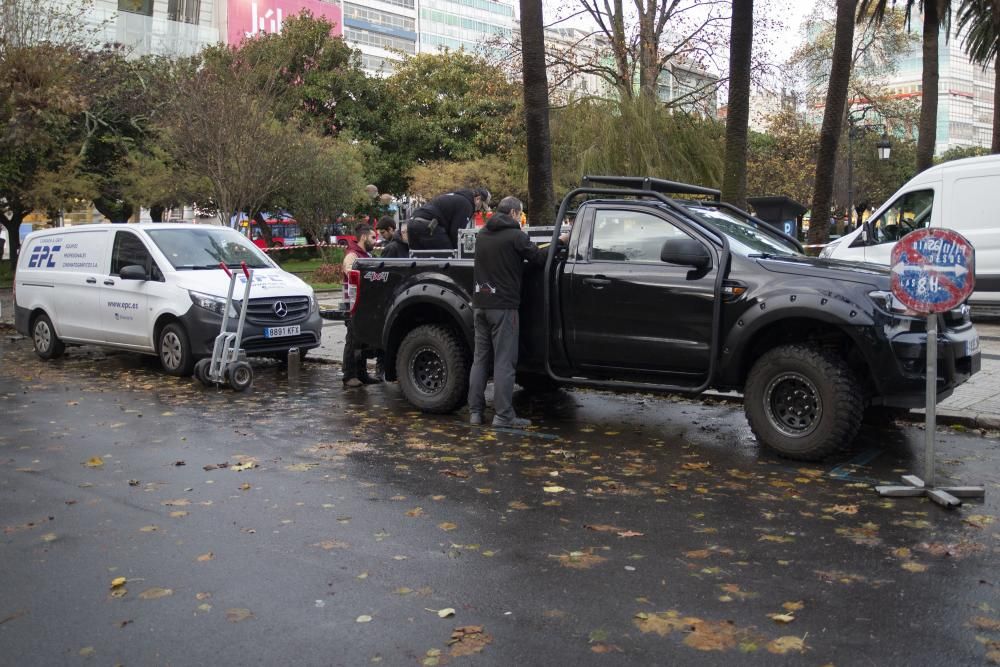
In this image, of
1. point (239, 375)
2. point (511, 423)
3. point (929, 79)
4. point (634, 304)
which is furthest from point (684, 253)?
point (929, 79)

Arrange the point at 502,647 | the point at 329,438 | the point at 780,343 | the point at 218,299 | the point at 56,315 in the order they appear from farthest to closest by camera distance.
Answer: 1. the point at 56,315
2. the point at 218,299
3. the point at 329,438
4. the point at 780,343
5. the point at 502,647

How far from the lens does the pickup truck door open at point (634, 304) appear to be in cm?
754

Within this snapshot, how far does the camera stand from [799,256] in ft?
25.5

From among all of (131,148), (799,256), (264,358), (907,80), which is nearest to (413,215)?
(264,358)

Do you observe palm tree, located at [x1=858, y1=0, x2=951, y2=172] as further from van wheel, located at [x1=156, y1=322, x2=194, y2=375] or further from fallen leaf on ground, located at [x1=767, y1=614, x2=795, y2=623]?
fallen leaf on ground, located at [x1=767, y1=614, x2=795, y2=623]

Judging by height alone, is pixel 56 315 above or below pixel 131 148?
below

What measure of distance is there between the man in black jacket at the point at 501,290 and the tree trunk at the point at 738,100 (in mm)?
8222

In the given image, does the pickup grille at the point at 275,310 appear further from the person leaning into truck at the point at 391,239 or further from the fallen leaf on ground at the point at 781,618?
the fallen leaf on ground at the point at 781,618

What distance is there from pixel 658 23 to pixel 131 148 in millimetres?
18304

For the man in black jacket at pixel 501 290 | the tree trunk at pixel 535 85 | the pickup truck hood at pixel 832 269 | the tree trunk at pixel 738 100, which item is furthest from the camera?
the tree trunk at pixel 738 100

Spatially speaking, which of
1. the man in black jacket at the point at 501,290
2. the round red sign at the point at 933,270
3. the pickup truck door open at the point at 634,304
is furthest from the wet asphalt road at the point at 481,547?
the round red sign at the point at 933,270

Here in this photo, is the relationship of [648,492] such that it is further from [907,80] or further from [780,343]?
[907,80]

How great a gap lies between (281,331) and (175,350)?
1294 millimetres

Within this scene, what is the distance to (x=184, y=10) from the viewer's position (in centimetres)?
6081
